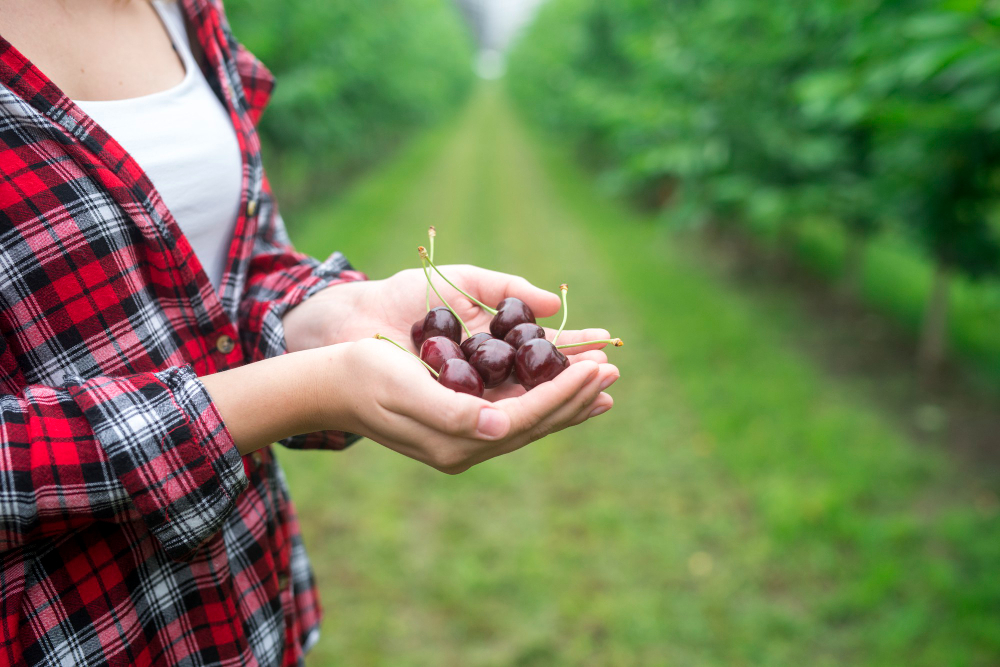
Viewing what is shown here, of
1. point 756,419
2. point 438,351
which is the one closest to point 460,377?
point 438,351

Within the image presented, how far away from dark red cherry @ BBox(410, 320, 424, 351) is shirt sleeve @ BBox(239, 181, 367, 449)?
177mm

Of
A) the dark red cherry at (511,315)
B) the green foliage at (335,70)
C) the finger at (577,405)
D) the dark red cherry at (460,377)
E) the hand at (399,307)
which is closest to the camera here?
the finger at (577,405)

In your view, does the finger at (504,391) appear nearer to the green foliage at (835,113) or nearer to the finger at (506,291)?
the finger at (506,291)

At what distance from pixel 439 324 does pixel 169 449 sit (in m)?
0.60

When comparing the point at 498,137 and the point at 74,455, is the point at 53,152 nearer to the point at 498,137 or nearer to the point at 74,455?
the point at 74,455

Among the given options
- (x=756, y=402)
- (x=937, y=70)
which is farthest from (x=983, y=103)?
(x=756, y=402)

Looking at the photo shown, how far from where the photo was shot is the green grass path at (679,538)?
2.63m

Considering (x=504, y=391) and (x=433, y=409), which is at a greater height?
(x=433, y=409)

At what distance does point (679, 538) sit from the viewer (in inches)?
125

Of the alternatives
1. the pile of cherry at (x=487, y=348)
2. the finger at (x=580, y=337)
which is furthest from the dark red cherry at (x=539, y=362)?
the finger at (x=580, y=337)

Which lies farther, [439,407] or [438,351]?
[438,351]

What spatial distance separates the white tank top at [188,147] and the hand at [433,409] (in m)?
0.38

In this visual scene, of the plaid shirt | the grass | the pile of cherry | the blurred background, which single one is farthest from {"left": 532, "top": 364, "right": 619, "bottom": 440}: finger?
the grass

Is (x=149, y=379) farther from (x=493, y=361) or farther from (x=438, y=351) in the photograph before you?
(x=493, y=361)
